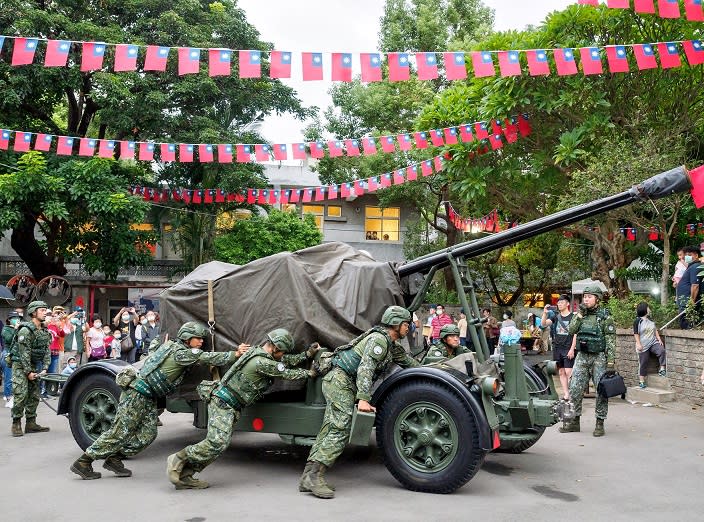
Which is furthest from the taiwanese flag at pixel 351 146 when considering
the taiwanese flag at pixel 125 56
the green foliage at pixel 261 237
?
the green foliage at pixel 261 237

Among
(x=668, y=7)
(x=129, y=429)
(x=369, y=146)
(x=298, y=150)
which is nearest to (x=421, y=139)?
(x=369, y=146)

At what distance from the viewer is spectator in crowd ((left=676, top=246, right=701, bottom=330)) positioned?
40.3 feet

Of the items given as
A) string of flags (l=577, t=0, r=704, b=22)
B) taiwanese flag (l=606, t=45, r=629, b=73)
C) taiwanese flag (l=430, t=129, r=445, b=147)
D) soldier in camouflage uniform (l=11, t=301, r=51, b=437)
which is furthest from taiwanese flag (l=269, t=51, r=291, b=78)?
taiwanese flag (l=430, t=129, r=445, b=147)

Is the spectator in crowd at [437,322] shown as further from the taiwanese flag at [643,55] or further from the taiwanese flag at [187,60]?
the taiwanese flag at [187,60]

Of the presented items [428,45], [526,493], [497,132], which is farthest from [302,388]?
[428,45]

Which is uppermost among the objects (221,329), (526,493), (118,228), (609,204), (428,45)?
(428,45)

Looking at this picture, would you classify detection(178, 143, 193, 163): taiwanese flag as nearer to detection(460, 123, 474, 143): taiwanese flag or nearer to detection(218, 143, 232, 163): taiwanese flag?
detection(218, 143, 232, 163): taiwanese flag

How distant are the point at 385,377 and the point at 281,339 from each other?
1099 millimetres

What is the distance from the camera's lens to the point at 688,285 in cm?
1279

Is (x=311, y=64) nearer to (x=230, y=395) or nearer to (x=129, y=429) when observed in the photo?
(x=230, y=395)

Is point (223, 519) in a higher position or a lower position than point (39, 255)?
lower

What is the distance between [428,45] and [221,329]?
24025 millimetres

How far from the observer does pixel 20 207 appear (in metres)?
19.2

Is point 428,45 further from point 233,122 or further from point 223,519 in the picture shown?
point 223,519
